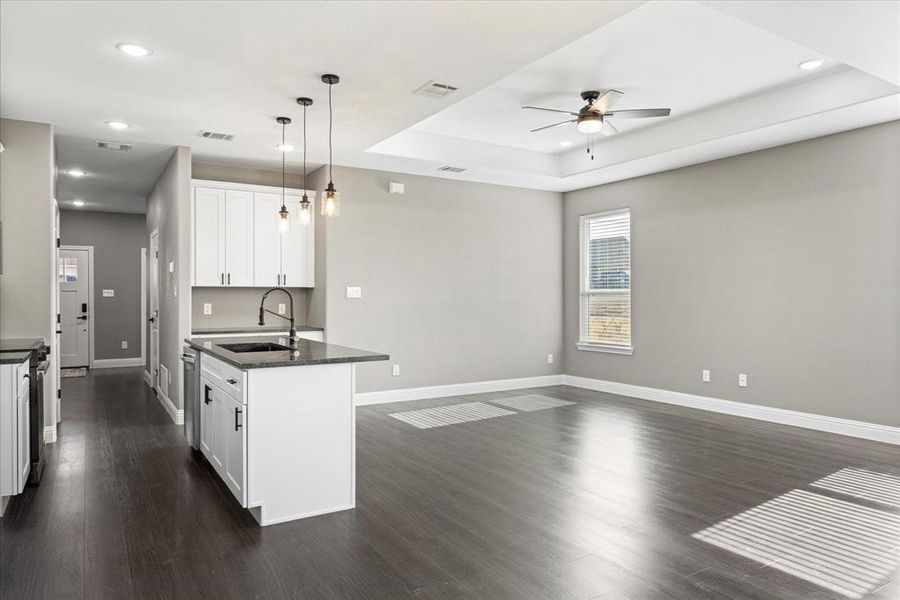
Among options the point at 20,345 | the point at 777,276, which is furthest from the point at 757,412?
the point at 20,345

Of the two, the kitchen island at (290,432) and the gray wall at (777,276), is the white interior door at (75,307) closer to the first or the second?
the kitchen island at (290,432)

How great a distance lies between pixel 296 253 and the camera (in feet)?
21.4

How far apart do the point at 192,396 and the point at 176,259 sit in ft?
6.53

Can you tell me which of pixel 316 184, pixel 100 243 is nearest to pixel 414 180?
pixel 316 184

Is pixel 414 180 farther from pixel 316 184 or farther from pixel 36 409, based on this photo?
pixel 36 409

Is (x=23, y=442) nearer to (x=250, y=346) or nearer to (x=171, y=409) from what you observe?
(x=250, y=346)

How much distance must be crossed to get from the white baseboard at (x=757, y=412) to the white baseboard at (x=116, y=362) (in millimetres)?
7668

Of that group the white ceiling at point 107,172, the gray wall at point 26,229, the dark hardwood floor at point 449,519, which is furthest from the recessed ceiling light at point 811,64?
the gray wall at point 26,229

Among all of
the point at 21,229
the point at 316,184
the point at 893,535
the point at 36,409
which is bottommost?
the point at 893,535

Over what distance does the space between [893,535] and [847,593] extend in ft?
2.88

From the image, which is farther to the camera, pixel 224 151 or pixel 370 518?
pixel 224 151

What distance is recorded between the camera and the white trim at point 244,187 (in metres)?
5.95

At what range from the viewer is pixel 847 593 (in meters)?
2.39

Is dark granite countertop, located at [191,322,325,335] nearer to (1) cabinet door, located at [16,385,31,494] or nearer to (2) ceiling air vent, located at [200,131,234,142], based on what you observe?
(2) ceiling air vent, located at [200,131,234,142]
